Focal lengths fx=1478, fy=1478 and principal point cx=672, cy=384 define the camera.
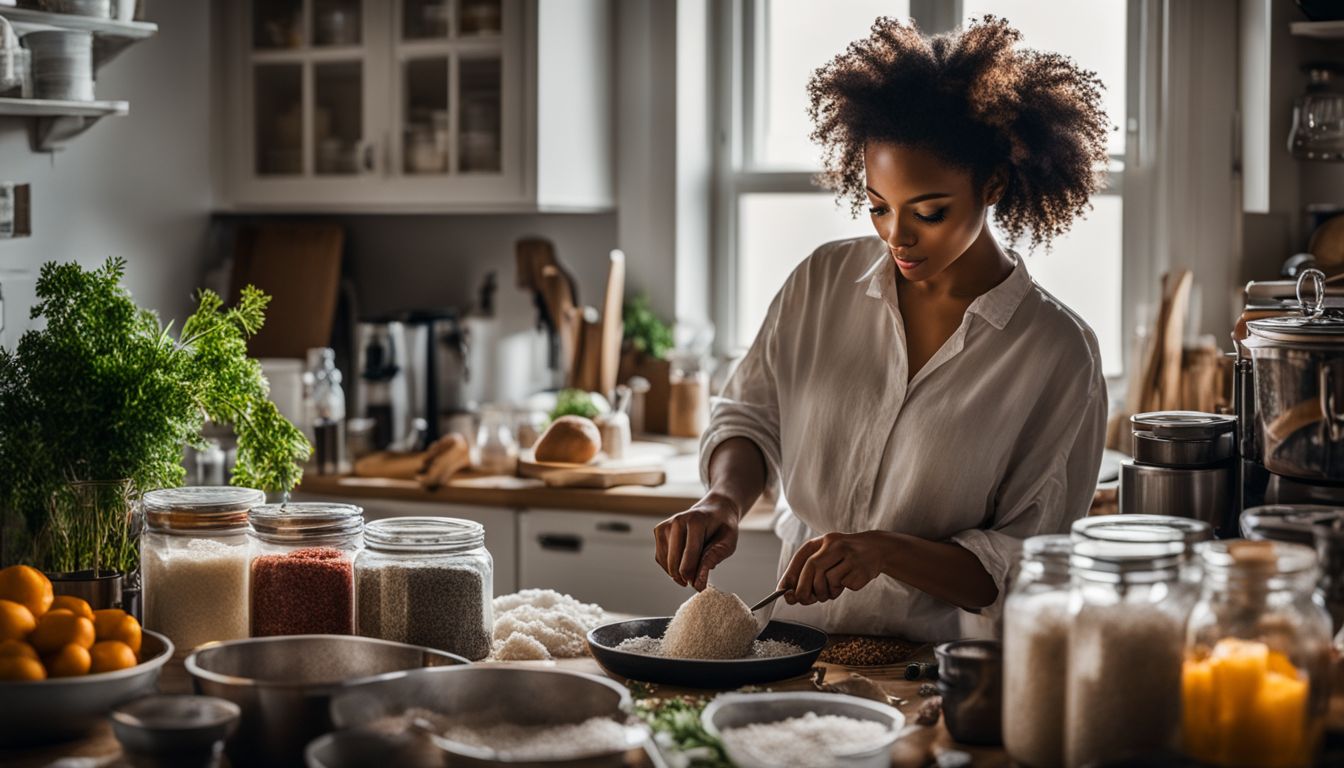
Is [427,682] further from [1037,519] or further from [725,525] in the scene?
[1037,519]

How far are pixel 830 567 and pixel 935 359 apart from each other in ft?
1.35

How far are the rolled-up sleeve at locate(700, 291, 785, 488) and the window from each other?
1688mm

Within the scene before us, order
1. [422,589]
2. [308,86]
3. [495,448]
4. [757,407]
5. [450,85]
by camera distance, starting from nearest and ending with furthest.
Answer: [422,589], [757,407], [495,448], [450,85], [308,86]

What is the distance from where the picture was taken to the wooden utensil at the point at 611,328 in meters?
3.77

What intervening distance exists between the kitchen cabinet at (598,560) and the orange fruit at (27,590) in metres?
1.71

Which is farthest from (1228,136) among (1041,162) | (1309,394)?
(1309,394)

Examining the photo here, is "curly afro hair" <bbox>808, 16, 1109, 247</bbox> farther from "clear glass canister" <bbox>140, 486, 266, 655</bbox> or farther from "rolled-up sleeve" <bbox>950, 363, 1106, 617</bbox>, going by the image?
"clear glass canister" <bbox>140, 486, 266, 655</bbox>

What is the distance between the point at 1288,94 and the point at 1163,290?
0.52 meters

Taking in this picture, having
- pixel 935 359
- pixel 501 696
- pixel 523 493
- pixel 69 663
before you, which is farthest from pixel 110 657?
pixel 523 493

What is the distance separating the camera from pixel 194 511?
175 centimetres

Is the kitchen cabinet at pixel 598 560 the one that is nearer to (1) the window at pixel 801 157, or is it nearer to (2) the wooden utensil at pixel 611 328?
(2) the wooden utensil at pixel 611 328

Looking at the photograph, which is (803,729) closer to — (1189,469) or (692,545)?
(692,545)

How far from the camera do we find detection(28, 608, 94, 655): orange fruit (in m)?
1.50

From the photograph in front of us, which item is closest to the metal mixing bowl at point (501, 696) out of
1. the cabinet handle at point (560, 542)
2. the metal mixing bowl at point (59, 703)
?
the metal mixing bowl at point (59, 703)
